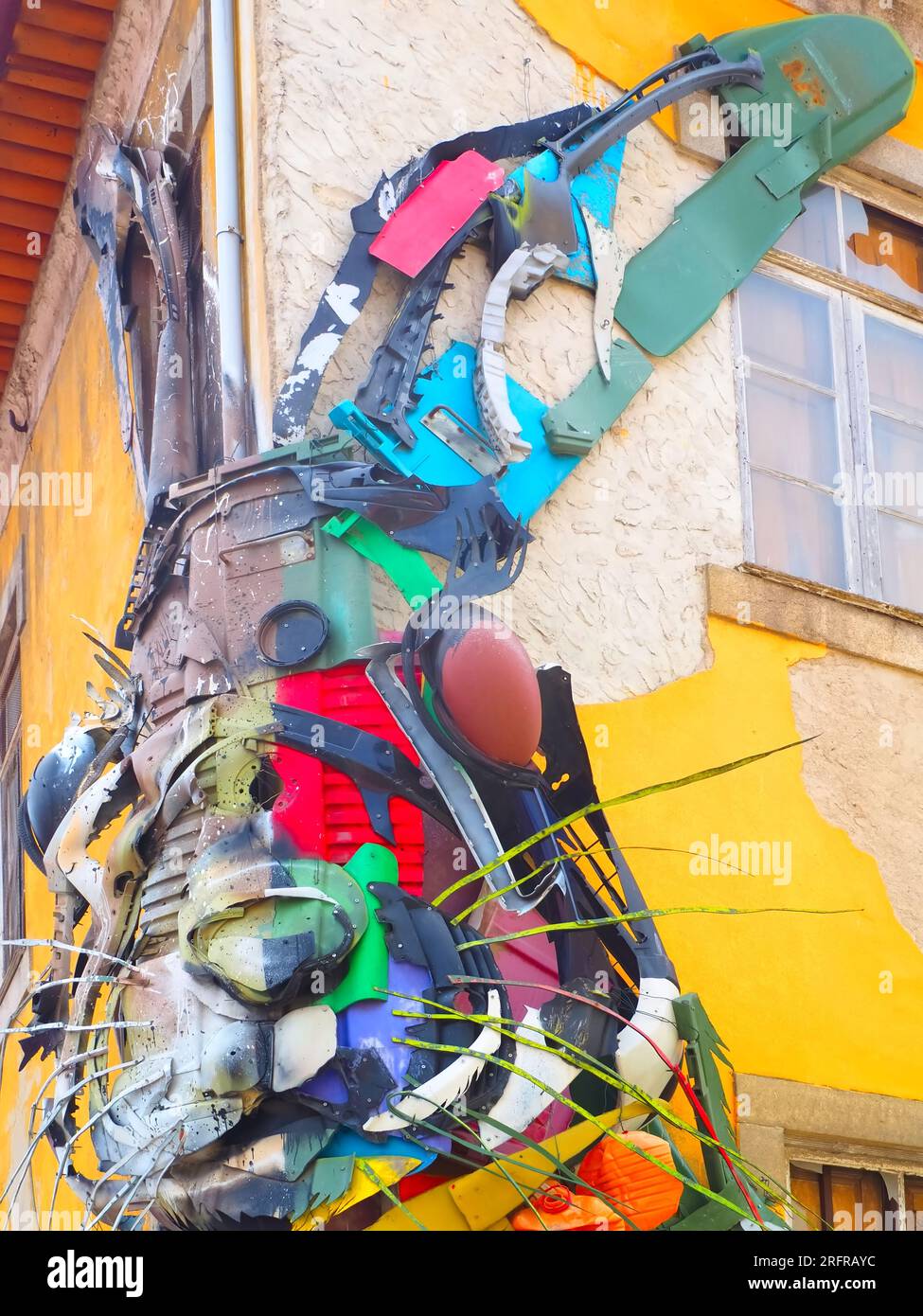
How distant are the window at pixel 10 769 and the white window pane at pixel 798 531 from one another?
3712mm

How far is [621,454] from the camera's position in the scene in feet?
20.8

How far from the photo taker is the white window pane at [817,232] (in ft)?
23.9

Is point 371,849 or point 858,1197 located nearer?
point 371,849

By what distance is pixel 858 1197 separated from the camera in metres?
6.21

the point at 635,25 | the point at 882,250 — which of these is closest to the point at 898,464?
the point at 882,250

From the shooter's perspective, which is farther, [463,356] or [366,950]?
[463,356]

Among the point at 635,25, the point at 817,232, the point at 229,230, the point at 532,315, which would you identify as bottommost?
the point at 532,315

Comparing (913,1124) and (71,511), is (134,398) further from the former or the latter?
(913,1124)

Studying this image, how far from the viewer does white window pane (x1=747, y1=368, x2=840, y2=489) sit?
22.7ft

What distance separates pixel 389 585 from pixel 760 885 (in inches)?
61.8

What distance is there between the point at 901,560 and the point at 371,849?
2892 mm

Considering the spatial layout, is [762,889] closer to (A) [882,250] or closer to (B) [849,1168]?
(B) [849,1168]

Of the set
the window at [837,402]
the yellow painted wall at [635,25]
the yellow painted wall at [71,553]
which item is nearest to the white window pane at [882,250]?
the window at [837,402]

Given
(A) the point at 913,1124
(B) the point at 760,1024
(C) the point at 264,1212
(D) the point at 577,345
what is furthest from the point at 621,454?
(C) the point at 264,1212
